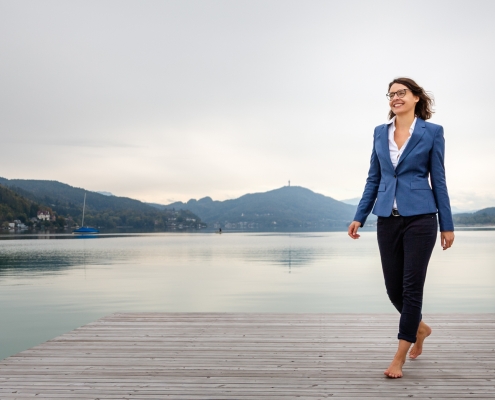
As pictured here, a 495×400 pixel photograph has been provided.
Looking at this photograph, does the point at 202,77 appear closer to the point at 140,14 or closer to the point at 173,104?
the point at 173,104

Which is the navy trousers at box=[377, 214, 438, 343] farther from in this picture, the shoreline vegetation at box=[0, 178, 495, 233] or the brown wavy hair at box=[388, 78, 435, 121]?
the shoreline vegetation at box=[0, 178, 495, 233]

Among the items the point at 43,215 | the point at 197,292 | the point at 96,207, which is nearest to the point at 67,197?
the point at 96,207

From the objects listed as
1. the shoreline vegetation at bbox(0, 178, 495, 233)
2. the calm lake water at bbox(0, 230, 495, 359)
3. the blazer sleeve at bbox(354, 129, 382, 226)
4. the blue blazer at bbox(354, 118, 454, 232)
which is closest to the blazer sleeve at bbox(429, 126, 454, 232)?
the blue blazer at bbox(354, 118, 454, 232)

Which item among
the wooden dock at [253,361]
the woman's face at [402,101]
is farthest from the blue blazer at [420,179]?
the wooden dock at [253,361]

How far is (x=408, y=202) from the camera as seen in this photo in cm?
339

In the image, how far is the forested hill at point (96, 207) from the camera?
399ft

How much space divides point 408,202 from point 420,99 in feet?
2.54

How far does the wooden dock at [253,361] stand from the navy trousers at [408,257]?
42 cm

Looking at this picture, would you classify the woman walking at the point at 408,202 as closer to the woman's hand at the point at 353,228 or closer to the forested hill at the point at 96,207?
the woman's hand at the point at 353,228

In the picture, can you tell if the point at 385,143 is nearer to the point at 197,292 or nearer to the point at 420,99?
the point at 420,99

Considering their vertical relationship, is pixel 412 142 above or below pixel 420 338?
above

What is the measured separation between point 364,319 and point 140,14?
44.1 metres

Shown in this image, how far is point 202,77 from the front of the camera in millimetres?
36750

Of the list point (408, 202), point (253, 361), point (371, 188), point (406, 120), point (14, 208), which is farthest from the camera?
point (14, 208)
